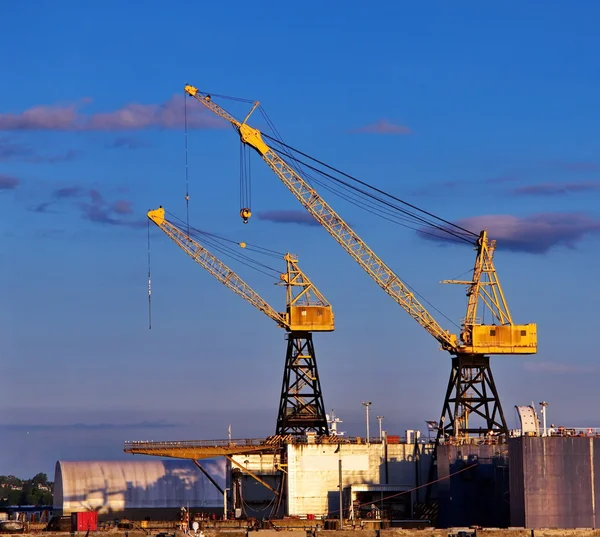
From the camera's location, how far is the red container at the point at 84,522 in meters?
143

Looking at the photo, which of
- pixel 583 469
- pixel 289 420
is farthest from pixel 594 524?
pixel 289 420

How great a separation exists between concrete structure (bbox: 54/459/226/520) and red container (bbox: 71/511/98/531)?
1291 inches

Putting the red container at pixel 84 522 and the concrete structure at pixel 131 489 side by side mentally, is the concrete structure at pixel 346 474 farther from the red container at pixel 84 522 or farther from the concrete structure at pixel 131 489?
the concrete structure at pixel 131 489

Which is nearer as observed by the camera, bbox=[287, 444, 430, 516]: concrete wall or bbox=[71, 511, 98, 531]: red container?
bbox=[71, 511, 98, 531]: red container

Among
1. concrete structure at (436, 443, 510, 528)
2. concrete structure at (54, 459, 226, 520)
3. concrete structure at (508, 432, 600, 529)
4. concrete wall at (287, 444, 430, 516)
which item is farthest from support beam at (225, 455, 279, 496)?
concrete structure at (508, 432, 600, 529)

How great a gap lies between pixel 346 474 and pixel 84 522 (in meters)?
30.1

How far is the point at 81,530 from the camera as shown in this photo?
142 metres

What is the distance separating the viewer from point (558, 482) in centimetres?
12488

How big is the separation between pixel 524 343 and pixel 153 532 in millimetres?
50612

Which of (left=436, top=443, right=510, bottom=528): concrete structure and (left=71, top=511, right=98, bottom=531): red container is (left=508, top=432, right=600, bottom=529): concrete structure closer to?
(left=436, top=443, right=510, bottom=528): concrete structure

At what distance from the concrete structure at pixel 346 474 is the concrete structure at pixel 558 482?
97.1 ft

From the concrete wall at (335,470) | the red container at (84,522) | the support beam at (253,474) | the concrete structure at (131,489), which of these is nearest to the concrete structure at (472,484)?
the concrete wall at (335,470)

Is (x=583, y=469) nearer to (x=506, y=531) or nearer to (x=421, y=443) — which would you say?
(x=506, y=531)

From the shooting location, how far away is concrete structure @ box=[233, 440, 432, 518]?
154750mm
